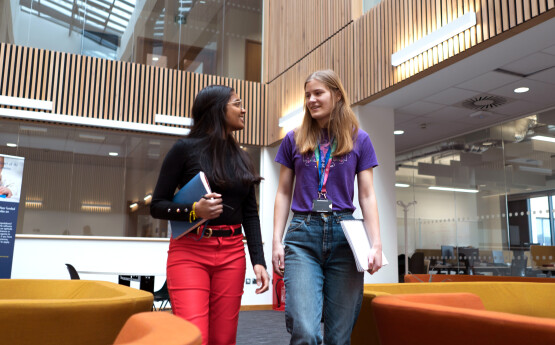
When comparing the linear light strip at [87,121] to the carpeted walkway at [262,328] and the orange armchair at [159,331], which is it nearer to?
the carpeted walkway at [262,328]

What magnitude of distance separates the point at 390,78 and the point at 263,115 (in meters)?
3.87

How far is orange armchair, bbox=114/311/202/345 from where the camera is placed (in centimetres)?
82

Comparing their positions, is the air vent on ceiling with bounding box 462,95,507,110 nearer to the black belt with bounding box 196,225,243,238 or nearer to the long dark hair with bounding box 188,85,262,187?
the long dark hair with bounding box 188,85,262,187

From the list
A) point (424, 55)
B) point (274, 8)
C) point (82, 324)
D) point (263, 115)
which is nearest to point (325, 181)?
point (82, 324)

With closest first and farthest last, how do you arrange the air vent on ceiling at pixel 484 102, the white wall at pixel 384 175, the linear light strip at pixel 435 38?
the linear light strip at pixel 435 38, the white wall at pixel 384 175, the air vent on ceiling at pixel 484 102

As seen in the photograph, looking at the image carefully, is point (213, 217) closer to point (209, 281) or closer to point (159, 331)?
point (209, 281)

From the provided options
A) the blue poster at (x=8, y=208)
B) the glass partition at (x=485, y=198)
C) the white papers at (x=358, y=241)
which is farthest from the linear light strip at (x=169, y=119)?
the white papers at (x=358, y=241)

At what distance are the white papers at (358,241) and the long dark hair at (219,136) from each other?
519 millimetres

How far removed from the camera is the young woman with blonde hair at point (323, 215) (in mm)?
2035

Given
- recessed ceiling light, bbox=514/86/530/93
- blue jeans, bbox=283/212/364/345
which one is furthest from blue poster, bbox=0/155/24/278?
recessed ceiling light, bbox=514/86/530/93

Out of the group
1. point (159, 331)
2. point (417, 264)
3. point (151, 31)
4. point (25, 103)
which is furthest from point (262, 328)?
point (159, 331)

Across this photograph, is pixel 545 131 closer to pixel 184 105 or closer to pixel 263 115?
pixel 263 115

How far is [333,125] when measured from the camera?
7.64 feet

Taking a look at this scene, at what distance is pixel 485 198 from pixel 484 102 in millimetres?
2023
